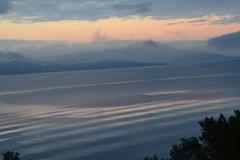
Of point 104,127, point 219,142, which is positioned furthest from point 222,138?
point 104,127

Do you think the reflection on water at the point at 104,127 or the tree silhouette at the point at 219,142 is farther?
the reflection on water at the point at 104,127

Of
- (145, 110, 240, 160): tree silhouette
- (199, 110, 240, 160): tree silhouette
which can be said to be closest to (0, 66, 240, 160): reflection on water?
(145, 110, 240, 160): tree silhouette

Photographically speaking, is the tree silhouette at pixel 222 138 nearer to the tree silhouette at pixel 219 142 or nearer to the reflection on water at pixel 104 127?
the tree silhouette at pixel 219 142

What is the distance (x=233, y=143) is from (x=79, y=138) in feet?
131

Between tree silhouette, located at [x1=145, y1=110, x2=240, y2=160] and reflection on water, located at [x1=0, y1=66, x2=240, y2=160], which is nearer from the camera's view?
tree silhouette, located at [x1=145, y1=110, x2=240, y2=160]

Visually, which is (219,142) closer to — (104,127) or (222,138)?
(222,138)

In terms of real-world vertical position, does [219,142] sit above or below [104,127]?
below

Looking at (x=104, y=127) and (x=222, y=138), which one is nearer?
(x=222, y=138)

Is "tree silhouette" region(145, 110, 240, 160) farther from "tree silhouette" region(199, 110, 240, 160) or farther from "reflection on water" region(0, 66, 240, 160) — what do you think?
"reflection on water" region(0, 66, 240, 160)

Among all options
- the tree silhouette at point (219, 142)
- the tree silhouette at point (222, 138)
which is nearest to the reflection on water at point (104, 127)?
the tree silhouette at point (219, 142)

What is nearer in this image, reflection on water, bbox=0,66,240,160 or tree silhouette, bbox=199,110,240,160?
tree silhouette, bbox=199,110,240,160

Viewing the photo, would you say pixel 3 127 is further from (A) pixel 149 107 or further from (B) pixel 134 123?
(A) pixel 149 107

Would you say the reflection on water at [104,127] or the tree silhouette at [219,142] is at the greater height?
the reflection on water at [104,127]

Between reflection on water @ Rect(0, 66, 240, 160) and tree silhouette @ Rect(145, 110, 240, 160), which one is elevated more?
reflection on water @ Rect(0, 66, 240, 160)
